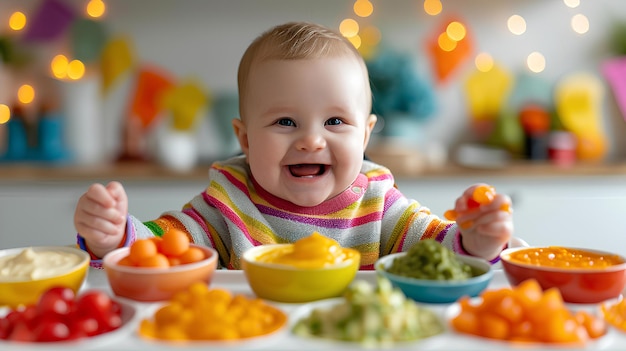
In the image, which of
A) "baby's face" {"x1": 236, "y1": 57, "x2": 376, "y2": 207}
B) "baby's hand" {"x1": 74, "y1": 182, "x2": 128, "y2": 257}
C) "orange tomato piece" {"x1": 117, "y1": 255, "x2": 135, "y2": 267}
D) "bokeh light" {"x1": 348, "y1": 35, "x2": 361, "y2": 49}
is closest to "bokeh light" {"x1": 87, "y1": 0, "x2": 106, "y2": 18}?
"bokeh light" {"x1": 348, "y1": 35, "x2": 361, "y2": 49}

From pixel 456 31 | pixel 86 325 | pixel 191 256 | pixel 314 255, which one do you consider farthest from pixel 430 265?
pixel 456 31

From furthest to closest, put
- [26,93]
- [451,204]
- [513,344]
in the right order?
[26,93], [451,204], [513,344]

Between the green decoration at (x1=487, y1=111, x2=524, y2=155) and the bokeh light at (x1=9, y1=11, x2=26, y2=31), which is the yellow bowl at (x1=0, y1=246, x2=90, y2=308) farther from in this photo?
the bokeh light at (x1=9, y1=11, x2=26, y2=31)

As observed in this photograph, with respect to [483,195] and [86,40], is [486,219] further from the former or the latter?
[86,40]

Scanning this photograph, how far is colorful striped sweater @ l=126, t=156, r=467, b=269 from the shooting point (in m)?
1.26

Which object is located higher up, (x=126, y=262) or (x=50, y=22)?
(x=50, y=22)

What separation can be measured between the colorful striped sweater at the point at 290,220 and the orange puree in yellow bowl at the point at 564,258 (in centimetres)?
27

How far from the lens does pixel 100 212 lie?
99 cm

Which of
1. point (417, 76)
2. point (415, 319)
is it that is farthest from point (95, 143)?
point (415, 319)

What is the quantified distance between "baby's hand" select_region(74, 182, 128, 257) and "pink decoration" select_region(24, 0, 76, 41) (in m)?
2.28

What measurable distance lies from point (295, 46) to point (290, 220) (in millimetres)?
323

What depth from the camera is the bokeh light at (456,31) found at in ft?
10.0

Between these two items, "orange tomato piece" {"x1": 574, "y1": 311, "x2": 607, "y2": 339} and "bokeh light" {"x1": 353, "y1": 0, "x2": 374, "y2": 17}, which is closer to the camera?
"orange tomato piece" {"x1": 574, "y1": 311, "x2": 607, "y2": 339}

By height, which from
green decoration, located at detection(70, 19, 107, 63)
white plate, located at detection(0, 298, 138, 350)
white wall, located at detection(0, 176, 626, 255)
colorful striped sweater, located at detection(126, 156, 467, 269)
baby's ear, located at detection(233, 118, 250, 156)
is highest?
green decoration, located at detection(70, 19, 107, 63)
